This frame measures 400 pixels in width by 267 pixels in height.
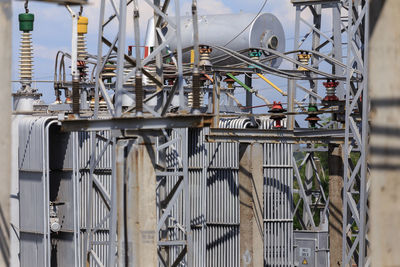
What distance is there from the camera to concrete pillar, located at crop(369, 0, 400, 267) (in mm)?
5230

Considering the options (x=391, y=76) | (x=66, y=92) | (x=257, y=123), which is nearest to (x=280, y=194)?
(x=257, y=123)

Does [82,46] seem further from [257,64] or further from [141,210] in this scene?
[141,210]

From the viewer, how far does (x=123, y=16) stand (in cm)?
1319

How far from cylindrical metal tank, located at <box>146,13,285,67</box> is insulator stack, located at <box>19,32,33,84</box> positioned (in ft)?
22.2

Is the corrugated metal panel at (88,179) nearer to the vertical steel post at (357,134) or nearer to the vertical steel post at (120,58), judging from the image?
the vertical steel post at (357,134)

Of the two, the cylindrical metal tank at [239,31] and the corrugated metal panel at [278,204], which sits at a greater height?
the cylindrical metal tank at [239,31]

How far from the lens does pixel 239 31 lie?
31.0 meters

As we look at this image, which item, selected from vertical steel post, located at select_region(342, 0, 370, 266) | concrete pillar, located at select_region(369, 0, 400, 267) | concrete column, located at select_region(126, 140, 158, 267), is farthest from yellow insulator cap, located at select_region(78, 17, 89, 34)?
concrete pillar, located at select_region(369, 0, 400, 267)

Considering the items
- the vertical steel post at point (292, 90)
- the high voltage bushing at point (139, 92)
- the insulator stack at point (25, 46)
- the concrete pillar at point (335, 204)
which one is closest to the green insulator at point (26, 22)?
the insulator stack at point (25, 46)

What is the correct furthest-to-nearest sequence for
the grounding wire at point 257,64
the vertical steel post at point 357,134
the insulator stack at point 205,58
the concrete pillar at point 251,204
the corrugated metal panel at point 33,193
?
the concrete pillar at point 251,204 < the insulator stack at point 205,58 < the corrugated metal panel at point 33,193 < the grounding wire at point 257,64 < the vertical steel post at point 357,134

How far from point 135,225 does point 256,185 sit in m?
10.1

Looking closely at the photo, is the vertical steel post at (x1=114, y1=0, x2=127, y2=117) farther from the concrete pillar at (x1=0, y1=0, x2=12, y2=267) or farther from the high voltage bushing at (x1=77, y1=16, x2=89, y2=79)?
the high voltage bushing at (x1=77, y1=16, x2=89, y2=79)

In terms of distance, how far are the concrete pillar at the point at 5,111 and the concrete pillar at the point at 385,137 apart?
2.14 meters

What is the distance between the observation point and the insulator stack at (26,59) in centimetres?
2389
